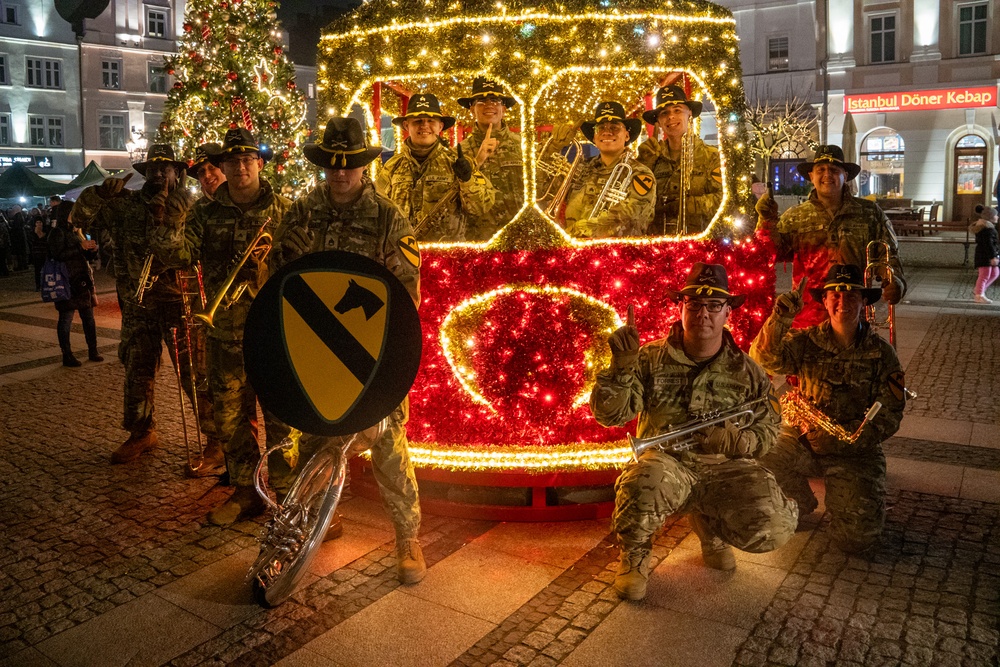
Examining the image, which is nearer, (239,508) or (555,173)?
(239,508)

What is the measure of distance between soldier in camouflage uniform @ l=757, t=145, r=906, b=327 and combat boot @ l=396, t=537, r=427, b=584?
3.16 metres

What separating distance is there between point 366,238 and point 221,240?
4.22 ft

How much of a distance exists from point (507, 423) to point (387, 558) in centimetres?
106

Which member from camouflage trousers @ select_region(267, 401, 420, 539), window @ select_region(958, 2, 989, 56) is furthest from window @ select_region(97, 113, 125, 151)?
camouflage trousers @ select_region(267, 401, 420, 539)

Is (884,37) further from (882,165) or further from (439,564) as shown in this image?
(439,564)

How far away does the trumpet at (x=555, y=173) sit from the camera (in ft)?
21.9

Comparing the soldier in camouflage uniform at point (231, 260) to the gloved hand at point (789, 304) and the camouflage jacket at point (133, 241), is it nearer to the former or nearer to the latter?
the camouflage jacket at point (133, 241)

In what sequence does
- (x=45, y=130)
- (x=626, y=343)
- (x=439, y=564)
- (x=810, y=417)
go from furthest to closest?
(x=45, y=130)
(x=810, y=417)
(x=439, y=564)
(x=626, y=343)

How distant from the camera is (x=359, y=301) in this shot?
152 inches

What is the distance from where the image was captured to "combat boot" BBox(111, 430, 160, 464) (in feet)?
20.8

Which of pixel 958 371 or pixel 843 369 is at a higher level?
pixel 843 369

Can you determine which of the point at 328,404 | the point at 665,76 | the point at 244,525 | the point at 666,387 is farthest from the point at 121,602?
the point at 665,76

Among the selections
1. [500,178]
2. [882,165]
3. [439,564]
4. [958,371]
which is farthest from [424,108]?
[882,165]

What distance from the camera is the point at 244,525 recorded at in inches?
201
